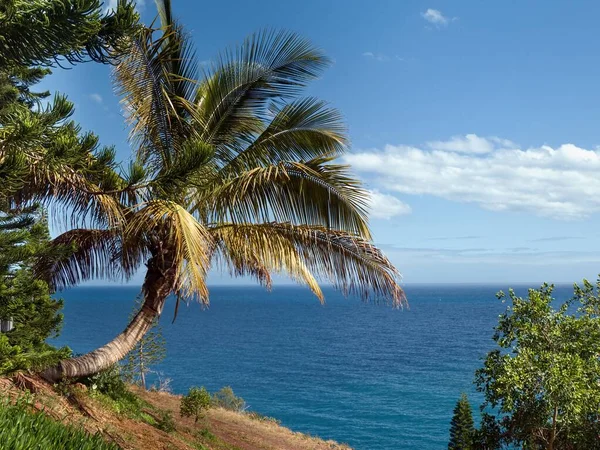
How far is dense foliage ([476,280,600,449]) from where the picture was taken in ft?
31.3

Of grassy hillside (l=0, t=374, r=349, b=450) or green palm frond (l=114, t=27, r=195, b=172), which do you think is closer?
grassy hillside (l=0, t=374, r=349, b=450)

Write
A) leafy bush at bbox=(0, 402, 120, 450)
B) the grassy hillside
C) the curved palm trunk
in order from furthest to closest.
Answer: the curved palm trunk
the grassy hillside
leafy bush at bbox=(0, 402, 120, 450)

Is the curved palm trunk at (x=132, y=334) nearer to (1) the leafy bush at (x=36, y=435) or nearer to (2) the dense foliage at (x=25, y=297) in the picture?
(2) the dense foliage at (x=25, y=297)

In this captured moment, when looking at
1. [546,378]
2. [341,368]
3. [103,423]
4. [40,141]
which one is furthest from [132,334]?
[341,368]

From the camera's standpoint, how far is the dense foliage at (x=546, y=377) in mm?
9547

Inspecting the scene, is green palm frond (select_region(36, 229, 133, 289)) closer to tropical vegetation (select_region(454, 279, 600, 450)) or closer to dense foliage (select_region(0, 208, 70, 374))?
dense foliage (select_region(0, 208, 70, 374))

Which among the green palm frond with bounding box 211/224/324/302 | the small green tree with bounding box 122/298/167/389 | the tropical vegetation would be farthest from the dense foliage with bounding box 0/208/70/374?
the small green tree with bounding box 122/298/167/389

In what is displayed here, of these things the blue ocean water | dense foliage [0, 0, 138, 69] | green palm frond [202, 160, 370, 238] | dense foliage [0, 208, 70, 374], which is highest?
dense foliage [0, 0, 138, 69]

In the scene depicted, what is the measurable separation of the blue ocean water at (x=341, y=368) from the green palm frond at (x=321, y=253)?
2712cm

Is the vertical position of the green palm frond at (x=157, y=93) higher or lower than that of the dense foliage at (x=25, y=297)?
higher

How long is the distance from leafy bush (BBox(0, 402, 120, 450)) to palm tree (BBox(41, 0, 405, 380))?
3.09 metres

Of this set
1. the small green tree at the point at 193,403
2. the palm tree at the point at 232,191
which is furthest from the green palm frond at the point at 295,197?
the small green tree at the point at 193,403

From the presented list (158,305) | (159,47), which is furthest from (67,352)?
(159,47)

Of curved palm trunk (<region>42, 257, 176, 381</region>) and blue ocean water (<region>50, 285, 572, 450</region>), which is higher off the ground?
curved palm trunk (<region>42, 257, 176, 381</region>)
